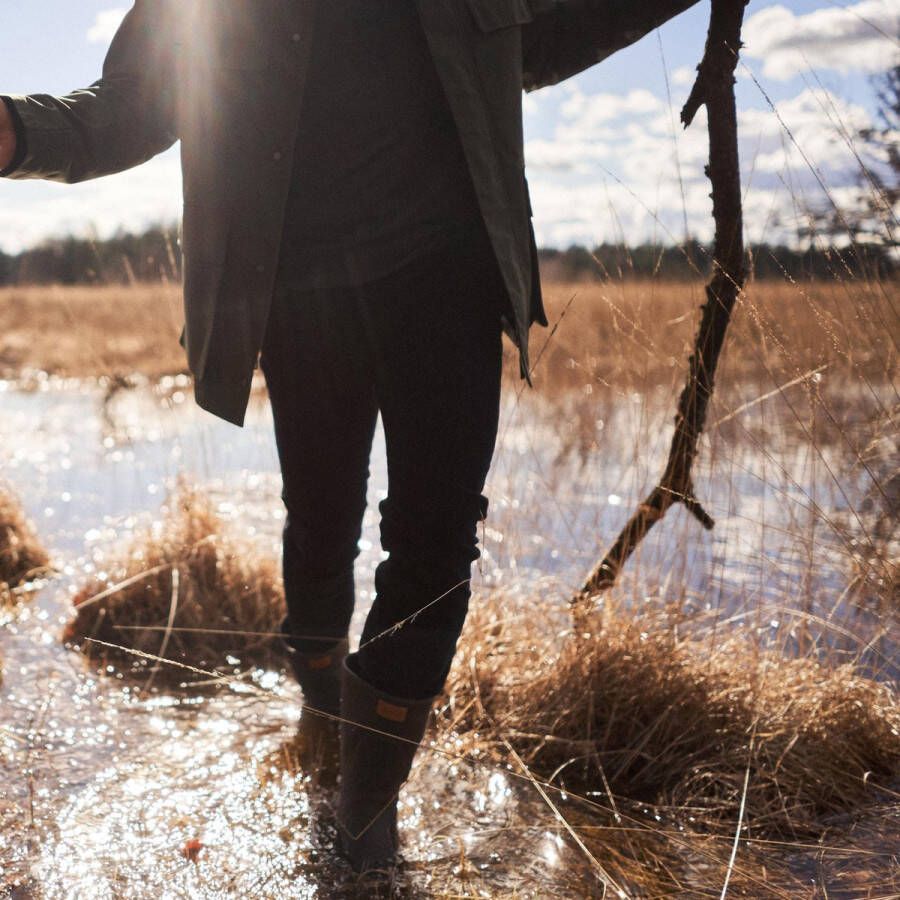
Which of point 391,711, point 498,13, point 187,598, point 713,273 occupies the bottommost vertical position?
point 187,598

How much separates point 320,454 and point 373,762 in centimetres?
54

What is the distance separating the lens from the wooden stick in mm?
1787

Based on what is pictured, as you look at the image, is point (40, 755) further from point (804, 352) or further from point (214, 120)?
point (804, 352)

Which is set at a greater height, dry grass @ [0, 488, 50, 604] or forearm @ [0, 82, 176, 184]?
forearm @ [0, 82, 176, 184]

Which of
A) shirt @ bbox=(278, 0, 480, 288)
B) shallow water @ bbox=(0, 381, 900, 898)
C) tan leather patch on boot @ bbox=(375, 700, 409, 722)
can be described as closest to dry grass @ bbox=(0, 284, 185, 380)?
shallow water @ bbox=(0, 381, 900, 898)

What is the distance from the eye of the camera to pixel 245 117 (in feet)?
4.76

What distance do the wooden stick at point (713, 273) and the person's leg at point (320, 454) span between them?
595 millimetres

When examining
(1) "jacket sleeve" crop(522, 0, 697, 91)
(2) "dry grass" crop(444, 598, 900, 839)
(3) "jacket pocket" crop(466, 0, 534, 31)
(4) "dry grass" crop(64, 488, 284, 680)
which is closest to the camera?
(3) "jacket pocket" crop(466, 0, 534, 31)

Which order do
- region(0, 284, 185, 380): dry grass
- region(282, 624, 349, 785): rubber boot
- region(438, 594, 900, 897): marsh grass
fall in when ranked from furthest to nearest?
region(0, 284, 185, 380): dry grass < region(282, 624, 349, 785): rubber boot < region(438, 594, 900, 897): marsh grass

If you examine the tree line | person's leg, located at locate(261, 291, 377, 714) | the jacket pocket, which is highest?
the jacket pocket

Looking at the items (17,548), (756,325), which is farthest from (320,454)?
(17,548)

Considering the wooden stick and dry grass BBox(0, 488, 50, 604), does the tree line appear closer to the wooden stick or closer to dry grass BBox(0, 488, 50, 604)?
the wooden stick

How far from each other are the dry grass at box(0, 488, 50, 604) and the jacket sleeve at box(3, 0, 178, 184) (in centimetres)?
203

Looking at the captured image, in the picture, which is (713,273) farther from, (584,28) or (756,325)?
(584,28)
